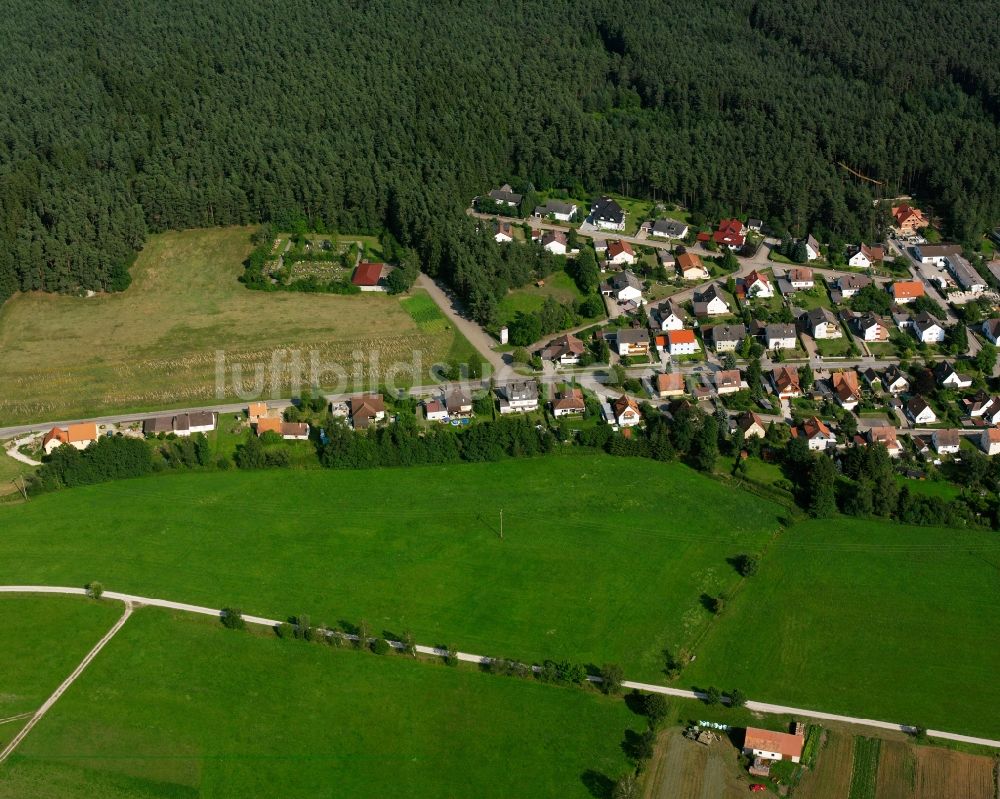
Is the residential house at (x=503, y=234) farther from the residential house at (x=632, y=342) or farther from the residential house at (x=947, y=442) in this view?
the residential house at (x=947, y=442)

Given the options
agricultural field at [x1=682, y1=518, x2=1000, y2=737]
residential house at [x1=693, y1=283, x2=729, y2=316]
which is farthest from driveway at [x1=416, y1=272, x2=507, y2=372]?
agricultural field at [x1=682, y1=518, x2=1000, y2=737]

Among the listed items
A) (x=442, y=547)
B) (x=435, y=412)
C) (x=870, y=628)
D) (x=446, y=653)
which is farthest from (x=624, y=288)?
(x=446, y=653)

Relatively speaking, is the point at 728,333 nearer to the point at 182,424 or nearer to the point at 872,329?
the point at 872,329

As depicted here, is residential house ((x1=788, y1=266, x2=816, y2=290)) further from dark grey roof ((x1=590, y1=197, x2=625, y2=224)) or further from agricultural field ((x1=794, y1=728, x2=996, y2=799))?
agricultural field ((x1=794, y1=728, x2=996, y2=799))

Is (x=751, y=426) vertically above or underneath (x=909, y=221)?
underneath

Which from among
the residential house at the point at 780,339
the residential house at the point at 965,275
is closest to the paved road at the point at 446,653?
the residential house at the point at 780,339

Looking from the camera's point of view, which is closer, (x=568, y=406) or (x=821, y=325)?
(x=568, y=406)
